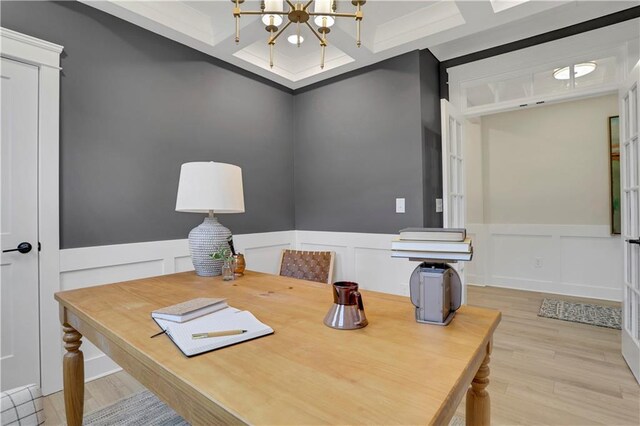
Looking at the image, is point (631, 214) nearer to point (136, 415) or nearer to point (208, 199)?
point (208, 199)

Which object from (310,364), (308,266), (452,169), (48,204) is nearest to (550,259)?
(452,169)

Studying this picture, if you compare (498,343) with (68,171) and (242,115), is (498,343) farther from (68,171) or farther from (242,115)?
(68,171)

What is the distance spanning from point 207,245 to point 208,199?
261mm

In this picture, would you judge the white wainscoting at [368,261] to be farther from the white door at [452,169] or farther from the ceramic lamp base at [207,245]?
the ceramic lamp base at [207,245]

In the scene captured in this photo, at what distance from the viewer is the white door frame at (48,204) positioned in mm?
1895

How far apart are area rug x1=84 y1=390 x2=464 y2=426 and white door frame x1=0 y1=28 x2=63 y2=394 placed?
1.53ft

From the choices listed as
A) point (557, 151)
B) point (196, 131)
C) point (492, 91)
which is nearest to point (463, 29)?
point (492, 91)

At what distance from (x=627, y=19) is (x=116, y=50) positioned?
3.55 m

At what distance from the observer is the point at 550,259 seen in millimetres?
4164

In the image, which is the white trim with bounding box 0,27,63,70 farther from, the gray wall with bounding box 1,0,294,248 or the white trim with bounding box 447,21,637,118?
the white trim with bounding box 447,21,637,118

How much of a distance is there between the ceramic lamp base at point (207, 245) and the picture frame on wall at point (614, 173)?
14.5ft

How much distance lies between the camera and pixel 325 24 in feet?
5.32

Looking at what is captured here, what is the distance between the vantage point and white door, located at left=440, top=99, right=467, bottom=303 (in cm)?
262

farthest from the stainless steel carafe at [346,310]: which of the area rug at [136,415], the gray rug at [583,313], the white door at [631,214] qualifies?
the gray rug at [583,313]
